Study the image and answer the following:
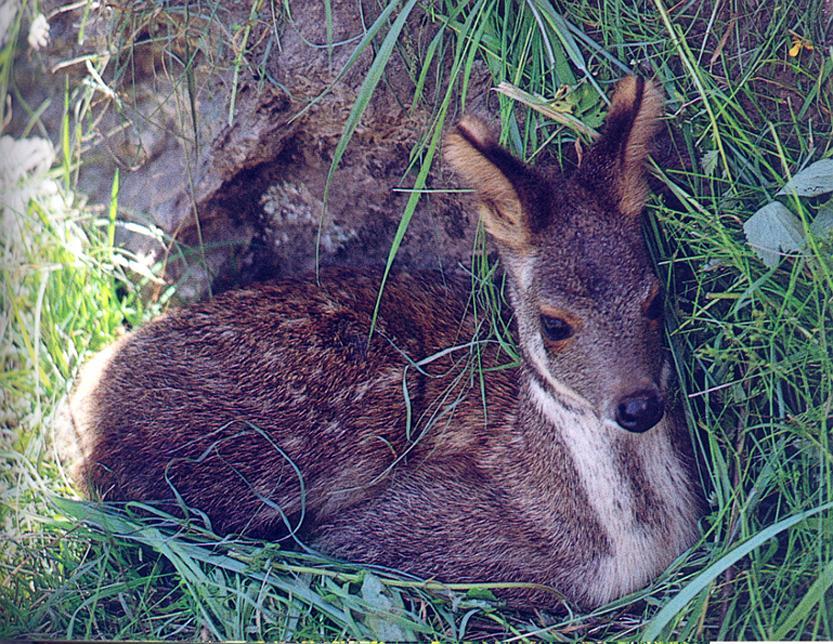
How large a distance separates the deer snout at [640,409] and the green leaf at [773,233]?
491 mm

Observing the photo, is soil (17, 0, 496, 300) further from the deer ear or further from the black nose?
the black nose

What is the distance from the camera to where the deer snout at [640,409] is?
2625 millimetres

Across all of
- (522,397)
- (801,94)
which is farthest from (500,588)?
(801,94)

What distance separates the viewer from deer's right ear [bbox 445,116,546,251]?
271cm

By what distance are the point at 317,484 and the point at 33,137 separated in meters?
1.84

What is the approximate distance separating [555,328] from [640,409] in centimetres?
32

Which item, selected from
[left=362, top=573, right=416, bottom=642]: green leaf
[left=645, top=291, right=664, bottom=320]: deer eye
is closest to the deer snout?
[left=645, top=291, right=664, bottom=320]: deer eye

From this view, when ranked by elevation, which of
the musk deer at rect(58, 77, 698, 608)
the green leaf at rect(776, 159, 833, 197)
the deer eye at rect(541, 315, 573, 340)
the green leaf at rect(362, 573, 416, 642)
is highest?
the green leaf at rect(776, 159, 833, 197)

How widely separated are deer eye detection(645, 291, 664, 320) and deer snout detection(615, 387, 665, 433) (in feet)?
0.69

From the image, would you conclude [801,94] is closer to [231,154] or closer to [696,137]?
[696,137]

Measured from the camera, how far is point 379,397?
3.28 meters

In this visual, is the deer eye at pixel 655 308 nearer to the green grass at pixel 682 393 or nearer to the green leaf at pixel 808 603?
the green grass at pixel 682 393

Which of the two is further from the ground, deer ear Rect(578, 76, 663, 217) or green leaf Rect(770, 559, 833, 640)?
deer ear Rect(578, 76, 663, 217)

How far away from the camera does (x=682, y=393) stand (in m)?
2.99
